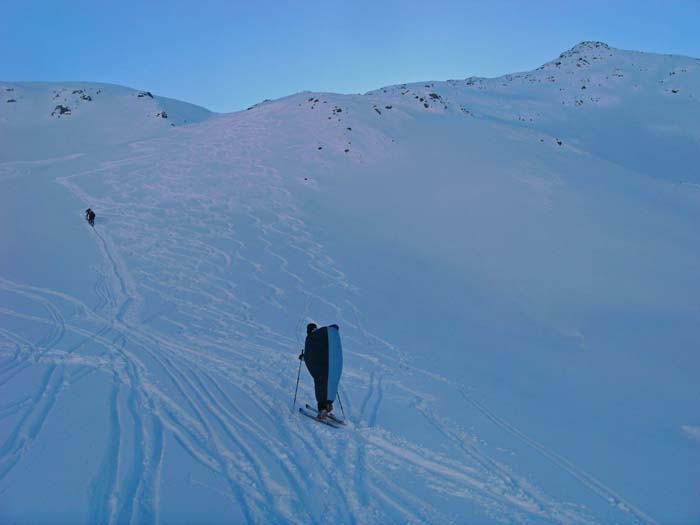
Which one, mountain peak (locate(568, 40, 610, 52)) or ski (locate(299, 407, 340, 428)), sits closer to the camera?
ski (locate(299, 407, 340, 428))

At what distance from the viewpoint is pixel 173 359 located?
8.60m

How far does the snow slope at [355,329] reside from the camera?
5.25 m

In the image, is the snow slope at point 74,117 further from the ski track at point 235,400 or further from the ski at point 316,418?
the ski at point 316,418

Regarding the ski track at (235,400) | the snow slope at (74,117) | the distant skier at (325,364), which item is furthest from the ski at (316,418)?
the snow slope at (74,117)

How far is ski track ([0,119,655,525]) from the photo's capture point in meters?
4.95

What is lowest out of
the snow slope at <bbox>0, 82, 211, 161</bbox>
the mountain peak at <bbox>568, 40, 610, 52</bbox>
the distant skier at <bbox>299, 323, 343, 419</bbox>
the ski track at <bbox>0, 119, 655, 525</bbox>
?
the ski track at <bbox>0, 119, 655, 525</bbox>

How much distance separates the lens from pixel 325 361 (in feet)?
23.2

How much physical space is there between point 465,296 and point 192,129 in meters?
30.4

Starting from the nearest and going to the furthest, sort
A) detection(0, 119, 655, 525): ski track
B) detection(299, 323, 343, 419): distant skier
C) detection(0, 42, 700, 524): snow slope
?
1. detection(0, 119, 655, 525): ski track
2. detection(0, 42, 700, 524): snow slope
3. detection(299, 323, 343, 419): distant skier

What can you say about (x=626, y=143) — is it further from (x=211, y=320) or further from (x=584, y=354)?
(x=211, y=320)

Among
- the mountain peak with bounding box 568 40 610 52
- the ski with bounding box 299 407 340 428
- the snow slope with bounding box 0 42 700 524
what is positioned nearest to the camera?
the snow slope with bounding box 0 42 700 524

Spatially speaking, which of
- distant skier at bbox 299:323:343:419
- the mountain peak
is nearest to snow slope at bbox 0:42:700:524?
distant skier at bbox 299:323:343:419

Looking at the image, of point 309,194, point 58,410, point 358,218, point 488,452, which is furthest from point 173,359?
point 309,194

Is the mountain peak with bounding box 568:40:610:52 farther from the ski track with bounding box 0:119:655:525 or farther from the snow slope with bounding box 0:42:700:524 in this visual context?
the ski track with bounding box 0:119:655:525
